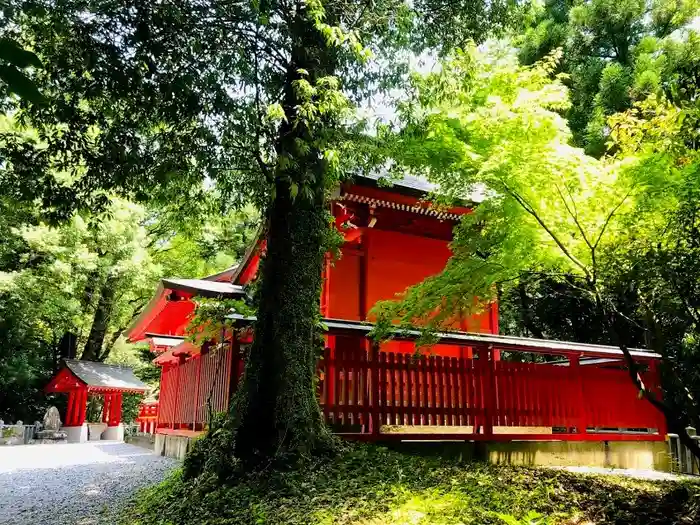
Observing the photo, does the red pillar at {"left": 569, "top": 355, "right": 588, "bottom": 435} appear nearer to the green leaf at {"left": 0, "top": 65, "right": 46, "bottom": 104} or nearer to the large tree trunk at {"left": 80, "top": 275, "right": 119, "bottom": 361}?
the green leaf at {"left": 0, "top": 65, "right": 46, "bottom": 104}

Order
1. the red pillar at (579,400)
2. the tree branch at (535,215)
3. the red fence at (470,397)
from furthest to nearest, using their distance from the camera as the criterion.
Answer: the red pillar at (579,400)
the red fence at (470,397)
the tree branch at (535,215)

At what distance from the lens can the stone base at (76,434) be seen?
21.5m

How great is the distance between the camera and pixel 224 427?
5906mm

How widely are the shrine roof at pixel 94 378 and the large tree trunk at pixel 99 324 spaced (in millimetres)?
1113

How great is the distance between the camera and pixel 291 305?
612cm

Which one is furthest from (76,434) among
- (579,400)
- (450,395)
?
(579,400)

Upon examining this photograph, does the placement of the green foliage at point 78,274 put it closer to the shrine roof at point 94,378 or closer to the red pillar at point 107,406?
the shrine roof at point 94,378

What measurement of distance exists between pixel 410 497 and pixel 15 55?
4.07 m

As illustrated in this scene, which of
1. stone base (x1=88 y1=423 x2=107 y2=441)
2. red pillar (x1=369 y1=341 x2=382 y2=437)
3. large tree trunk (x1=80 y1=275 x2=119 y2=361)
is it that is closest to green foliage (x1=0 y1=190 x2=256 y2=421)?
large tree trunk (x1=80 y1=275 x2=119 y2=361)

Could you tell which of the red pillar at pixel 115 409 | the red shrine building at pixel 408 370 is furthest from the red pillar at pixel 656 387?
the red pillar at pixel 115 409

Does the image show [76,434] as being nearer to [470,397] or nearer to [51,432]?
[51,432]

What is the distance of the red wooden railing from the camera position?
7.70 metres

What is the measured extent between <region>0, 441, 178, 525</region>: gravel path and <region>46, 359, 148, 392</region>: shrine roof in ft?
32.1

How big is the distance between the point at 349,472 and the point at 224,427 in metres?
1.48
